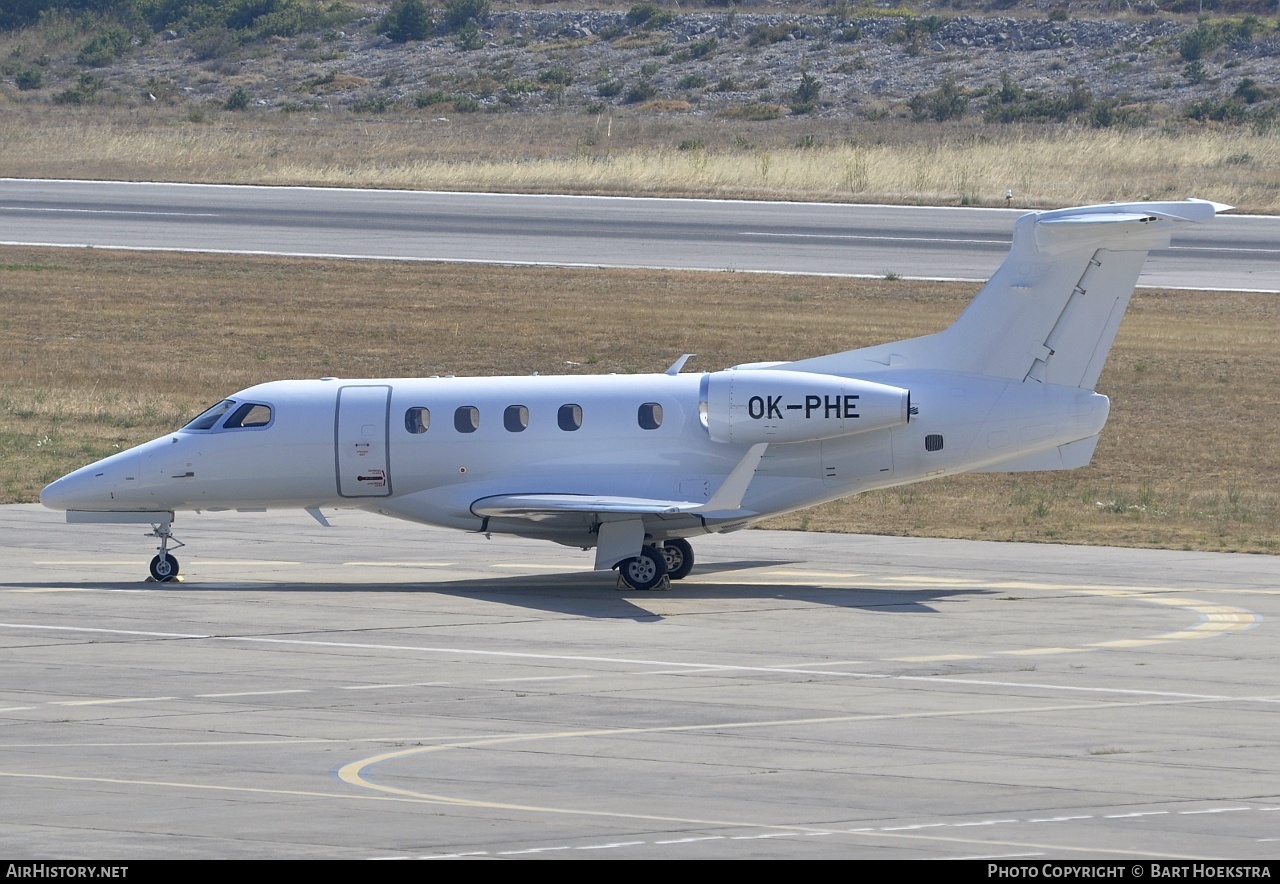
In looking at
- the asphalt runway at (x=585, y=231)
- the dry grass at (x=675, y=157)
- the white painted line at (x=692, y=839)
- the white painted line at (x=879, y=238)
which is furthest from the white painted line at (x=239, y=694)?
the dry grass at (x=675, y=157)

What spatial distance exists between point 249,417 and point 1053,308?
36.2 feet

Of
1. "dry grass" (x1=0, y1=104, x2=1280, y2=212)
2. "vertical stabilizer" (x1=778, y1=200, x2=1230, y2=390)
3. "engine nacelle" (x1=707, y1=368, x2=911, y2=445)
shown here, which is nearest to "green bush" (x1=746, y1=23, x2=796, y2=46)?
"dry grass" (x1=0, y1=104, x2=1280, y2=212)

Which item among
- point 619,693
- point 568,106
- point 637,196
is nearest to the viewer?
A: point 619,693

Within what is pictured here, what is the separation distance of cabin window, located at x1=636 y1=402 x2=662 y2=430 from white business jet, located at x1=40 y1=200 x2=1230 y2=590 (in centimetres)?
3

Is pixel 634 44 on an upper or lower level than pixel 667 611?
upper

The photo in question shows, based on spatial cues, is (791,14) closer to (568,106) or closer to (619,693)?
(568,106)

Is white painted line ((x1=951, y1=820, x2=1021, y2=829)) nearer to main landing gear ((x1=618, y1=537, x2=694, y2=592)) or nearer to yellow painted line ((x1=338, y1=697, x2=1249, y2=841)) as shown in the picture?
yellow painted line ((x1=338, y1=697, x2=1249, y2=841))

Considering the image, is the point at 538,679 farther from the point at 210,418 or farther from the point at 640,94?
the point at 640,94

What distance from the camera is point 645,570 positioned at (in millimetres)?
24297

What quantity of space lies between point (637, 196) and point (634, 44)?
121 feet

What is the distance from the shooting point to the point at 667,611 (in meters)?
23.0

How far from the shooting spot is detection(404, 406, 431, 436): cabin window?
82.1ft

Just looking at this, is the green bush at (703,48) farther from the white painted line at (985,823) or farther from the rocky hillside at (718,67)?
the white painted line at (985,823)

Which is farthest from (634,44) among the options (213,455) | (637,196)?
(213,455)
